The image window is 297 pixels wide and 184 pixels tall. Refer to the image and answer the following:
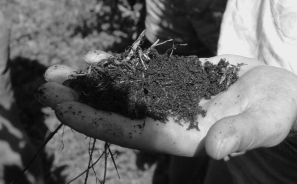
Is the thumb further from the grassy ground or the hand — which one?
the grassy ground

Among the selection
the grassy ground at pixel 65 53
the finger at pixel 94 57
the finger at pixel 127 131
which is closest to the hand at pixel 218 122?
the finger at pixel 127 131

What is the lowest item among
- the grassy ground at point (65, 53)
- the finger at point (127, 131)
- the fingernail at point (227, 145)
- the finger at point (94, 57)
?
the grassy ground at point (65, 53)

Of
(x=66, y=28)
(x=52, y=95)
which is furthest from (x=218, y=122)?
(x=66, y=28)

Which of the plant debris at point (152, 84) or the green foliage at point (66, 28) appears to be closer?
the plant debris at point (152, 84)

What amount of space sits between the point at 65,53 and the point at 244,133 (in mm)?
2798

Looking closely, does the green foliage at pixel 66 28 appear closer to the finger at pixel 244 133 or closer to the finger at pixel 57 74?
the finger at pixel 57 74

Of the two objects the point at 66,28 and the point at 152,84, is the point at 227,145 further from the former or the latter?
the point at 66,28

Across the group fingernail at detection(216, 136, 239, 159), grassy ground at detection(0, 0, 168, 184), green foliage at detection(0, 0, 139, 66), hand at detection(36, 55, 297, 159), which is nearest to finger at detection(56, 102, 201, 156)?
hand at detection(36, 55, 297, 159)

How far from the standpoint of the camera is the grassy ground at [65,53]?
3184 millimetres

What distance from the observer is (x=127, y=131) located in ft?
4.82

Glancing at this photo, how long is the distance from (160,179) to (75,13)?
7.01 feet

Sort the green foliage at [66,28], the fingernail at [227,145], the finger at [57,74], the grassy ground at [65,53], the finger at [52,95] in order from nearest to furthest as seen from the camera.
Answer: the fingernail at [227,145] → the finger at [52,95] → the finger at [57,74] → the grassy ground at [65,53] → the green foliage at [66,28]

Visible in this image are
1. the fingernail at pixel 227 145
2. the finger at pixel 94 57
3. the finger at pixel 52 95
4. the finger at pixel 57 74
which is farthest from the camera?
the finger at pixel 94 57

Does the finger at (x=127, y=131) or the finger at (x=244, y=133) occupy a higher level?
the finger at (x=244, y=133)
